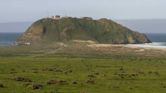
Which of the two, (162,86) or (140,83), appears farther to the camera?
(140,83)

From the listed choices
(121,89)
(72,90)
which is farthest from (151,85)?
(72,90)

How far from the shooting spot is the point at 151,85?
1907 inches

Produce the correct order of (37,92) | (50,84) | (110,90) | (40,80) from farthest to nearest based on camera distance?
(40,80), (50,84), (110,90), (37,92)

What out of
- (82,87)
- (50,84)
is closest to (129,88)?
(82,87)

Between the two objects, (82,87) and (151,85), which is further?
(151,85)

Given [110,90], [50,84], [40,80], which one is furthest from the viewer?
[40,80]

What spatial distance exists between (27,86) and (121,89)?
804cm

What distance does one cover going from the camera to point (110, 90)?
141ft

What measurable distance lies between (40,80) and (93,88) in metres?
8.10

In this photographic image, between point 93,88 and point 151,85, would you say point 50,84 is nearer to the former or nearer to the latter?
point 93,88

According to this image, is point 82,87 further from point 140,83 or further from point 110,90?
point 140,83

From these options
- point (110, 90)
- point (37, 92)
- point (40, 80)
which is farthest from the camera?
point (40, 80)

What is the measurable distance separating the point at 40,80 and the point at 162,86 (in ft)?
39.6

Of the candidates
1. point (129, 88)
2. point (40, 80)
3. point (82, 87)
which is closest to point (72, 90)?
point (82, 87)
